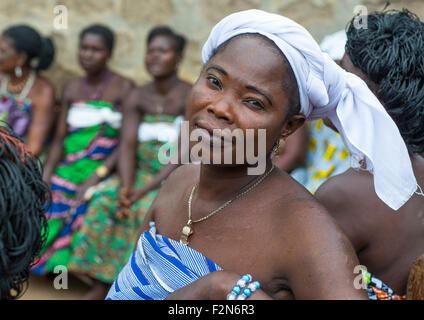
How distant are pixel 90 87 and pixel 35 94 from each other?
0.48m

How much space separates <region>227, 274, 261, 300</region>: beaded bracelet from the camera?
1645 millimetres

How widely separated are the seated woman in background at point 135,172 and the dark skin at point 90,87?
0.22 m

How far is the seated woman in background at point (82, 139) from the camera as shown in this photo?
474cm

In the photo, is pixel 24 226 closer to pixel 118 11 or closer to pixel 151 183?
pixel 151 183

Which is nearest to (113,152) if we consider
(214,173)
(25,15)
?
(25,15)

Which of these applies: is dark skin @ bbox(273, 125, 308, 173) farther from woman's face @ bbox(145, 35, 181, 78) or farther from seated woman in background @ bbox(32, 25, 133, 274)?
seated woman in background @ bbox(32, 25, 133, 274)

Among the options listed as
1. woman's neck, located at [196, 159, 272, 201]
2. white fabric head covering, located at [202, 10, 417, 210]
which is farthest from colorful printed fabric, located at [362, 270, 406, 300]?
woman's neck, located at [196, 159, 272, 201]

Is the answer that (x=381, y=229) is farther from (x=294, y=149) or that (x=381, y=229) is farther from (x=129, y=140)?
(x=129, y=140)

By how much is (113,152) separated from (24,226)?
11.4ft

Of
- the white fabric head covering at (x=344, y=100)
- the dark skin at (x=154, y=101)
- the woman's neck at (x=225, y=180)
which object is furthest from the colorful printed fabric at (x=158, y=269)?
the dark skin at (x=154, y=101)

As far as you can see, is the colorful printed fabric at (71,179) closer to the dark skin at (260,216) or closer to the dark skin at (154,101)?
the dark skin at (154,101)

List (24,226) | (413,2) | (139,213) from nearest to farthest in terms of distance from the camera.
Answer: (24,226) < (413,2) < (139,213)

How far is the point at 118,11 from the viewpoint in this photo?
5.62m

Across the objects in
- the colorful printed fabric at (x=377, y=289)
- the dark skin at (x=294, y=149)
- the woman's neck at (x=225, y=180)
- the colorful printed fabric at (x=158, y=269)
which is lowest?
the colorful printed fabric at (x=377, y=289)
